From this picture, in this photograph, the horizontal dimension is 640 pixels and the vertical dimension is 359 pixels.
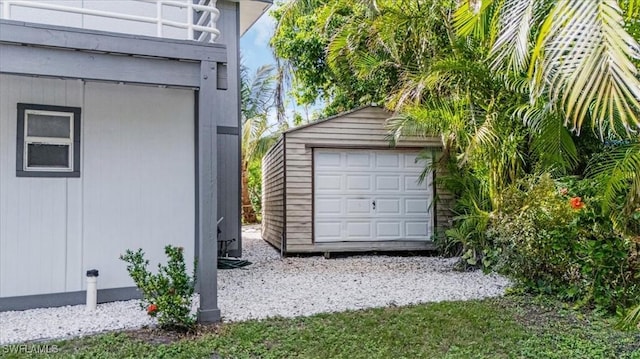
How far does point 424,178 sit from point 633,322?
548 centimetres

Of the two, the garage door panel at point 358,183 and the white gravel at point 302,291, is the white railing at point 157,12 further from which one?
the garage door panel at point 358,183

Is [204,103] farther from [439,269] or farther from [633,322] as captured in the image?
[439,269]

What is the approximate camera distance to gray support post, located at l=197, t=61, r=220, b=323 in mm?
4523

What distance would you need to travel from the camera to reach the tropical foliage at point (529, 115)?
2.27m

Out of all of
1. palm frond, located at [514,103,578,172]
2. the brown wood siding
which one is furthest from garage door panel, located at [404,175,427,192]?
palm frond, located at [514,103,578,172]

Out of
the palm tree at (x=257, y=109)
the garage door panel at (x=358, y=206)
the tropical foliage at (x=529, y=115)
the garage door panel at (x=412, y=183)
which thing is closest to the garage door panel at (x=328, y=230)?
the garage door panel at (x=358, y=206)

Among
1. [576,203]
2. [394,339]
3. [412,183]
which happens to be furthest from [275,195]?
[576,203]

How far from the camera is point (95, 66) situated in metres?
4.37

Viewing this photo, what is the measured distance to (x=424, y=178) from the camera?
30.3ft

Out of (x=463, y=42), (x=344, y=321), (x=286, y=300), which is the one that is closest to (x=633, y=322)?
(x=344, y=321)

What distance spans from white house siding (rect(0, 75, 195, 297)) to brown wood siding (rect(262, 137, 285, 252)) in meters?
3.36

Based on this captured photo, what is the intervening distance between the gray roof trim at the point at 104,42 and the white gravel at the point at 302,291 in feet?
8.62

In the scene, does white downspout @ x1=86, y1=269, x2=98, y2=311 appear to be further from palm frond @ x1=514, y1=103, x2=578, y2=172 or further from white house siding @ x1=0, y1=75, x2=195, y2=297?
palm frond @ x1=514, y1=103, x2=578, y2=172

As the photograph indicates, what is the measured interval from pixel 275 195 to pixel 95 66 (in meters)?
6.14
